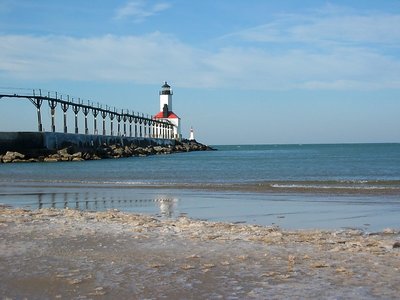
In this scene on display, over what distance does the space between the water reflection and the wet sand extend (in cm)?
440

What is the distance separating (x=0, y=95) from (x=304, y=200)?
55.1m

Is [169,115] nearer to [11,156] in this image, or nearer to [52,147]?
[52,147]

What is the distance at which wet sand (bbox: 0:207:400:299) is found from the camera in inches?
245

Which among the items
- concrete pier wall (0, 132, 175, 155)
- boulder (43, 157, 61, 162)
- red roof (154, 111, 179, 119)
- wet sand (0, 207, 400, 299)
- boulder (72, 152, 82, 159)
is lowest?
wet sand (0, 207, 400, 299)

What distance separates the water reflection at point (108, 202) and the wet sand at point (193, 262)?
440 centimetres

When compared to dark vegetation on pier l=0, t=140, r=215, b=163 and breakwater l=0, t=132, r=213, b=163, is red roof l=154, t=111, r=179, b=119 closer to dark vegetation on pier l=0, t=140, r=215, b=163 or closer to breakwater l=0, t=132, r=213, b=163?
dark vegetation on pier l=0, t=140, r=215, b=163

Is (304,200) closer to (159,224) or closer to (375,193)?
(375,193)

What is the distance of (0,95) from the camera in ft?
215

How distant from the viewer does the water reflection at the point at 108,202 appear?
1643 cm

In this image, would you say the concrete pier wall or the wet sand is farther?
the concrete pier wall

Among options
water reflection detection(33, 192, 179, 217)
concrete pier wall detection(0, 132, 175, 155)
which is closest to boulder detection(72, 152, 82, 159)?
concrete pier wall detection(0, 132, 175, 155)

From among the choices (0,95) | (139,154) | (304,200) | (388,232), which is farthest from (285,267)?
(139,154)

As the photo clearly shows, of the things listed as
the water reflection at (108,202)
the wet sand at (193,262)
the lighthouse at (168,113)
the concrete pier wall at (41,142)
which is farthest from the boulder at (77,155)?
the lighthouse at (168,113)

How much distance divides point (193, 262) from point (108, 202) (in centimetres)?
1173
